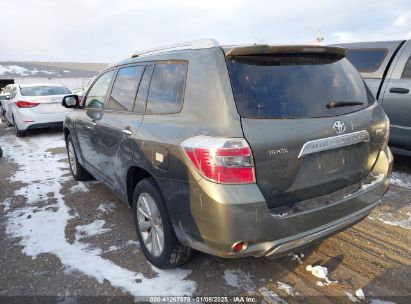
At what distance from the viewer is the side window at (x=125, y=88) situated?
321 centimetres

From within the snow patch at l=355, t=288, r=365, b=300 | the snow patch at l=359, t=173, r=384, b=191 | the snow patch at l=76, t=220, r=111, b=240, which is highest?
the snow patch at l=359, t=173, r=384, b=191

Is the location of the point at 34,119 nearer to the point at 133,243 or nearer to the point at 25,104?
the point at 25,104

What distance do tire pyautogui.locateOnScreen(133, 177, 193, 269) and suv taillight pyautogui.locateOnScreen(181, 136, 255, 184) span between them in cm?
68

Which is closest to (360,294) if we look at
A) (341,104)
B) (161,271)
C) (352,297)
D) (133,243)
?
(352,297)

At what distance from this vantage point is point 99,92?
4164mm

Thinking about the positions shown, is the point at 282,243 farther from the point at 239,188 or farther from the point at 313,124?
the point at 313,124

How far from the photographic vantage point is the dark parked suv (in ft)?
6.95

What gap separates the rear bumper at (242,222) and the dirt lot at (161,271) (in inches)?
19.9

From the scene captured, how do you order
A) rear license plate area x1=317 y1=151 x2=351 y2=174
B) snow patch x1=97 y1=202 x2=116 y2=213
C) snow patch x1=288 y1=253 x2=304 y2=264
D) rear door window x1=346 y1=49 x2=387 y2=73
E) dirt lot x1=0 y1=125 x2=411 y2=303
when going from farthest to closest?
rear door window x1=346 y1=49 x2=387 y2=73 < snow patch x1=97 y1=202 x2=116 y2=213 < snow patch x1=288 y1=253 x2=304 y2=264 < dirt lot x1=0 y1=125 x2=411 y2=303 < rear license plate area x1=317 y1=151 x2=351 y2=174

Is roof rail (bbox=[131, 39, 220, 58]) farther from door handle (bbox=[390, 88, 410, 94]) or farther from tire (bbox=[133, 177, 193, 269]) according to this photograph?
door handle (bbox=[390, 88, 410, 94])

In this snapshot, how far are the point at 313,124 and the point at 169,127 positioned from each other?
102cm

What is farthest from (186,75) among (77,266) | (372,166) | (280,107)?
(77,266)

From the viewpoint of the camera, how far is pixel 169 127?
8.17 feet

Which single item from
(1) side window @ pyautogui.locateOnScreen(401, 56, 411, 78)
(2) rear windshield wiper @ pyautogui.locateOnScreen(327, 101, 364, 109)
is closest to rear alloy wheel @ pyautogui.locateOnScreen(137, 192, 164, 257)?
(2) rear windshield wiper @ pyautogui.locateOnScreen(327, 101, 364, 109)
